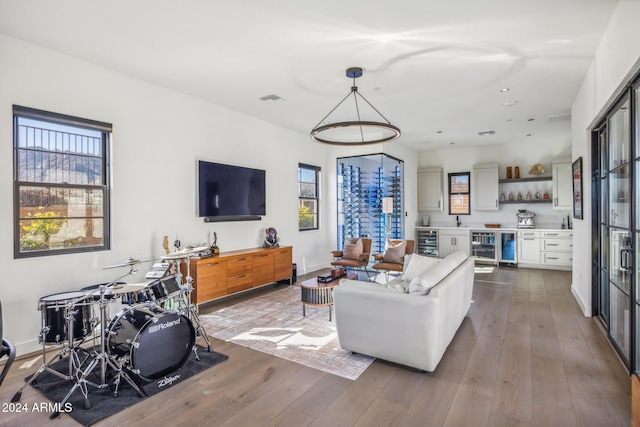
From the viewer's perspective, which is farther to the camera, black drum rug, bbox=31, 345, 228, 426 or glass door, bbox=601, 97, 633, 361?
glass door, bbox=601, 97, 633, 361

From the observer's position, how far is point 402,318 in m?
2.72

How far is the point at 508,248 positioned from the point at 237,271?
20.6 ft

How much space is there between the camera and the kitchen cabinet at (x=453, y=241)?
8.14 m

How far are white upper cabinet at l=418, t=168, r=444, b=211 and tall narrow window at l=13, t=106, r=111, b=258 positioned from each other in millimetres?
7277

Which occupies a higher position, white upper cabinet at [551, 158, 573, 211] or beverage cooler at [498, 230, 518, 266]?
white upper cabinet at [551, 158, 573, 211]

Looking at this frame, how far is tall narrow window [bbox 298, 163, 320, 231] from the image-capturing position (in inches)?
274

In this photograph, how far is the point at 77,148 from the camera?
3637mm

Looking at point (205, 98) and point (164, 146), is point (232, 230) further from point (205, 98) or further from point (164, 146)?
point (205, 98)

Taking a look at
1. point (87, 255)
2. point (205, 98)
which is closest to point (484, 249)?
point (205, 98)

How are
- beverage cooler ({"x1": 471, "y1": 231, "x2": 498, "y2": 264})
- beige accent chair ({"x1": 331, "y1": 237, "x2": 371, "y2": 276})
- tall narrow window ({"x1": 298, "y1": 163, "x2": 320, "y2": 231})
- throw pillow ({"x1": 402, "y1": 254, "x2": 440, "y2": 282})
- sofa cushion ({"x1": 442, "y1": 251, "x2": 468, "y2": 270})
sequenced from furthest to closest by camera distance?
beverage cooler ({"x1": 471, "y1": 231, "x2": 498, "y2": 264}) < tall narrow window ({"x1": 298, "y1": 163, "x2": 320, "y2": 231}) < beige accent chair ({"x1": 331, "y1": 237, "x2": 371, "y2": 276}) < throw pillow ({"x1": 402, "y1": 254, "x2": 440, "y2": 282}) < sofa cushion ({"x1": 442, "y1": 251, "x2": 468, "y2": 270})

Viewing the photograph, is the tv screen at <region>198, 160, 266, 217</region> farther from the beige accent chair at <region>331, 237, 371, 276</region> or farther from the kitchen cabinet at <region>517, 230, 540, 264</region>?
the kitchen cabinet at <region>517, 230, 540, 264</region>

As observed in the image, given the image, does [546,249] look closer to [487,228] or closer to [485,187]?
[487,228]

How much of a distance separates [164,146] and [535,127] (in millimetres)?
6674

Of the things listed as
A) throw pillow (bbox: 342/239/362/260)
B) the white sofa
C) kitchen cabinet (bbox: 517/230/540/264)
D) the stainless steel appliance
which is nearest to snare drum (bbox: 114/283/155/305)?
the white sofa
